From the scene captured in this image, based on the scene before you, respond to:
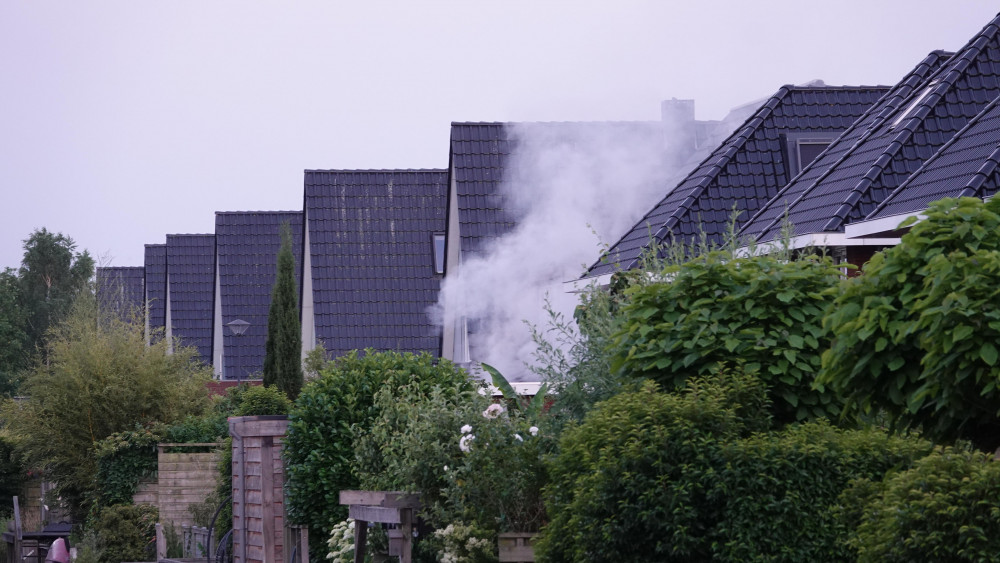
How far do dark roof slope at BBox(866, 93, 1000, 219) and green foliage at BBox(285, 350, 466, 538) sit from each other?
16.0ft

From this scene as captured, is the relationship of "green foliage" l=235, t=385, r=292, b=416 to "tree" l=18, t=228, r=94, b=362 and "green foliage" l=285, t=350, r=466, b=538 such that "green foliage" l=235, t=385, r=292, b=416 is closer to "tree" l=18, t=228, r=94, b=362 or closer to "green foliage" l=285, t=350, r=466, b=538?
"green foliage" l=285, t=350, r=466, b=538

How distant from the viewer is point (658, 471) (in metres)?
6.43

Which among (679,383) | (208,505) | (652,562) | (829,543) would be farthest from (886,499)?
(208,505)

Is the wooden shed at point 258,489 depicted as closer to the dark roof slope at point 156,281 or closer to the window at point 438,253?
the window at point 438,253

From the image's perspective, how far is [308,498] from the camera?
40.5 feet

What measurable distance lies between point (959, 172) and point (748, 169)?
19.0 ft

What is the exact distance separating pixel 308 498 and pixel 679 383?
615cm

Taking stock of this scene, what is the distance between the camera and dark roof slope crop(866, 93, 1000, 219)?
11.5m

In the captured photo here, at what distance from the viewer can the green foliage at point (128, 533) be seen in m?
20.8

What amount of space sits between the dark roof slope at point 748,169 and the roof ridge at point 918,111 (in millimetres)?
2445

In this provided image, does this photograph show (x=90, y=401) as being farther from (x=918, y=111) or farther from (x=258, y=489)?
(x=918, y=111)

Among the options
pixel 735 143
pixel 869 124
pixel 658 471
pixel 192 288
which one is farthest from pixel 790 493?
pixel 192 288

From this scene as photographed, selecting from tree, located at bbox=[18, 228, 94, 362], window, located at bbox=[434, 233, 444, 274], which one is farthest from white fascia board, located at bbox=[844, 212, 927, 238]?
tree, located at bbox=[18, 228, 94, 362]

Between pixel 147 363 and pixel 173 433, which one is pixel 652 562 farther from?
pixel 147 363
